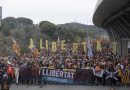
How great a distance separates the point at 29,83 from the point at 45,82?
0.94 m

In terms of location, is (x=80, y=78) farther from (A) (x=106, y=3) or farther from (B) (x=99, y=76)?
(A) (x=106, y=3)

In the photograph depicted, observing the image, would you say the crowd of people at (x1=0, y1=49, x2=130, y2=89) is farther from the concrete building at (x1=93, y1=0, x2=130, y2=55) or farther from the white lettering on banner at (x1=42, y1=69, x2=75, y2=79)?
the concrete building at (x1=93, y1=0, x2=130, y2=55)

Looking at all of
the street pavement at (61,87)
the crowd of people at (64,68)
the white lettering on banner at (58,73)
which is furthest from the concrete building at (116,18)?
the street pavement at (61,87)

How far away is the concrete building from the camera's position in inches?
1161

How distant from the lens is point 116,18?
41938 mm

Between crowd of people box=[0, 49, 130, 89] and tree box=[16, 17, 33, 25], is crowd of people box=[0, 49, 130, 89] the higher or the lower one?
the lower one

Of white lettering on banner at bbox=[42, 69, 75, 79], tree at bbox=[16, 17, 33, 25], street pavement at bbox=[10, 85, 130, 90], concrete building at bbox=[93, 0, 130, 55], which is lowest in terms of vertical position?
street pavement at bbox=[10, 85, 130, 90]

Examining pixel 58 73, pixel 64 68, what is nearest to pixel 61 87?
pixel 58 73

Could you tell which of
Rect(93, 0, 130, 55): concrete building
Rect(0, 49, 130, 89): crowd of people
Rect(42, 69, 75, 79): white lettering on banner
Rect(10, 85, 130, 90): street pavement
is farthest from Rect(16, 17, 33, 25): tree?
Rect(10, 85, 130, 90): street pavement

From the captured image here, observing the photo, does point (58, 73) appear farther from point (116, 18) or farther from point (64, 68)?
point (116, 18)

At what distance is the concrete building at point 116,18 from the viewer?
96.8ft

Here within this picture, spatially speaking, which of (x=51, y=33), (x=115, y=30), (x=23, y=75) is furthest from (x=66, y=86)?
(x=51, y=33)

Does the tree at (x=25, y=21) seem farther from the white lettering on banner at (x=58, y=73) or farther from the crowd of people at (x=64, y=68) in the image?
the white lettering on banner at (x=58, y=73)

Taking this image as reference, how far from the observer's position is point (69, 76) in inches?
1123
